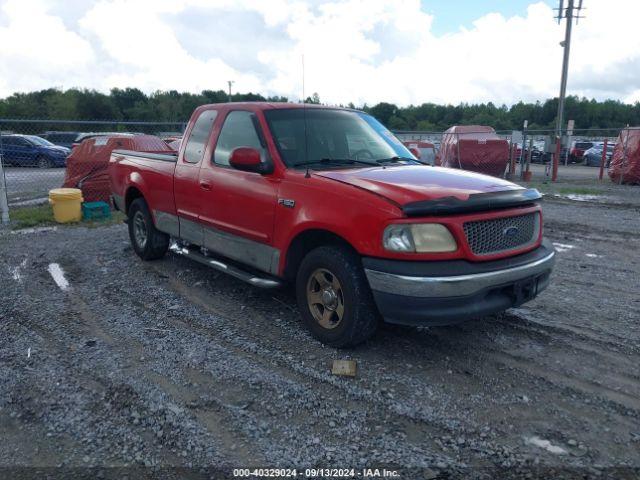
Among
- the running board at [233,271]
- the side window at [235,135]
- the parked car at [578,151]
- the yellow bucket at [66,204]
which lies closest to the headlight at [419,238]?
the running board at [233,271]

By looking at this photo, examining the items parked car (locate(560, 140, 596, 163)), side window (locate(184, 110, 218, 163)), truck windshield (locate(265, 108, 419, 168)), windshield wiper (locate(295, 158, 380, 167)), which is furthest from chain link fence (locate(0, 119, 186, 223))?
parked car (locate(560, 140, 596, 163))

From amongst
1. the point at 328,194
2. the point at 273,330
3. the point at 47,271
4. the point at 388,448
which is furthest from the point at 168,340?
the point at 47,271

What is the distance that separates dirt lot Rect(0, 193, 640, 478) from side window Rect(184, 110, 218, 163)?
149 centimetres

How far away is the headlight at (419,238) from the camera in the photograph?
11.7 ft

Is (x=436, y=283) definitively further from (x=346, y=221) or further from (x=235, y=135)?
(x=235, y=135)

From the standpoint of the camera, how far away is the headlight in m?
3.57

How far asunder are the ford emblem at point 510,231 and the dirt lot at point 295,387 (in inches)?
39.0

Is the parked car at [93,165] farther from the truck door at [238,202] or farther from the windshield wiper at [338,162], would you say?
the windshield wiper at [338,162]

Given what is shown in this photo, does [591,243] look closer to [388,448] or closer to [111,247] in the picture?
[388,448]

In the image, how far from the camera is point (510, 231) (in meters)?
3.92

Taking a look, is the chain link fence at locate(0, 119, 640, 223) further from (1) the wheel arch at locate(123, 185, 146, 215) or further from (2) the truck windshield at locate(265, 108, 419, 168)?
(2) the truck windshield at locate(265, 108, 419, 168)

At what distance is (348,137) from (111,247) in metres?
4.63

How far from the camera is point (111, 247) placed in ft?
26.1

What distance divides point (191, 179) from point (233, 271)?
3.90ft
